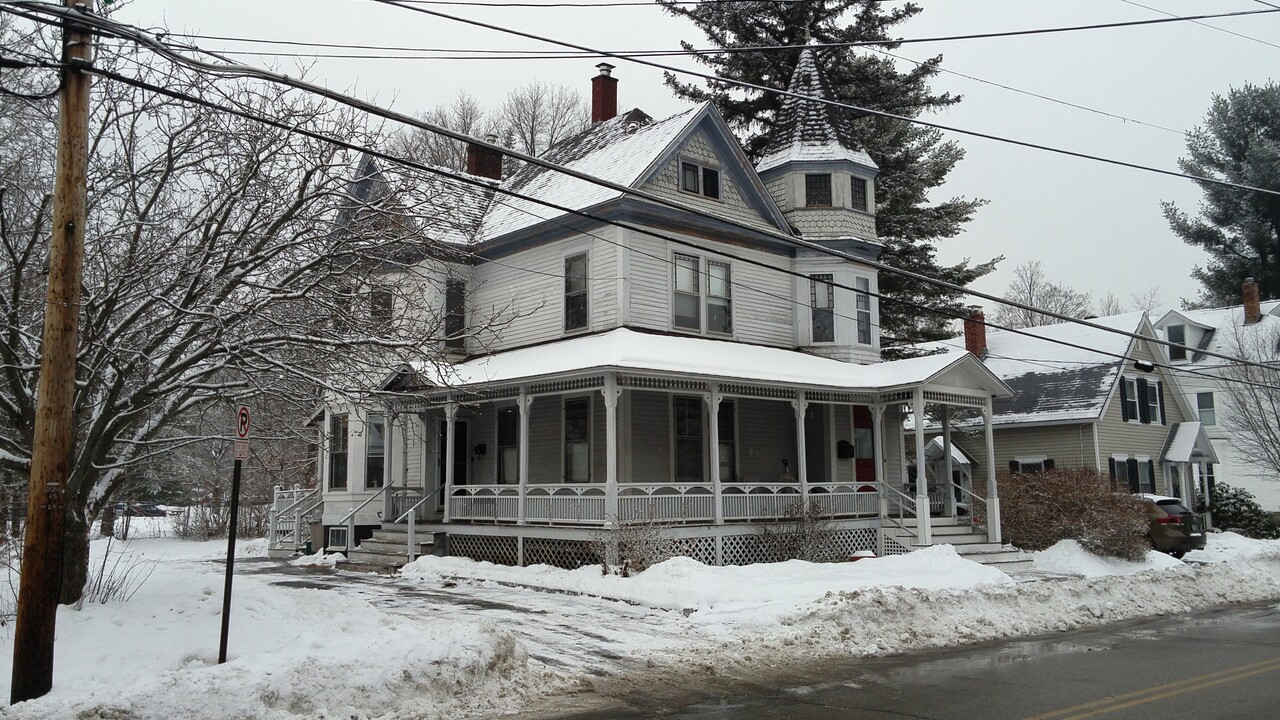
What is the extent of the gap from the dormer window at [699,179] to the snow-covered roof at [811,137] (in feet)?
10.5

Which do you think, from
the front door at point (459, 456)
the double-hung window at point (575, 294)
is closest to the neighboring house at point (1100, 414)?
the double-hung window at point (575, 294)

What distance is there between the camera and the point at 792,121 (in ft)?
89.5

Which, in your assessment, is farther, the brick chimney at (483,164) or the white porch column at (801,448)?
the brick chimney at (483,164)

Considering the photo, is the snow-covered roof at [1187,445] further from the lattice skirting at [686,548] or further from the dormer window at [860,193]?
the lattice skirting at [686,548]

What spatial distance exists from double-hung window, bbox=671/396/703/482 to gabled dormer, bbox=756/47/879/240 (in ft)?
19.0

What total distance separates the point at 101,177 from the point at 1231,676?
13.4m

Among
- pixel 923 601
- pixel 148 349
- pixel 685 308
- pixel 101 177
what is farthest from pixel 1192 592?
pixel 101 177

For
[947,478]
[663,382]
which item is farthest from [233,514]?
[947,478]

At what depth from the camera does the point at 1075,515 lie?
23188 millimetres

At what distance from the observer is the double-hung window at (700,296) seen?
2289 cm

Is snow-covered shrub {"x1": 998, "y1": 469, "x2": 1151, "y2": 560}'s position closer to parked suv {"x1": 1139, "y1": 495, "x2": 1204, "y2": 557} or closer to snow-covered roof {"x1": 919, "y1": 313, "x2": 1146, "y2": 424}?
parked suv {"x1": 1139, "y1": 495, "x2": 1204, "y2": 557}

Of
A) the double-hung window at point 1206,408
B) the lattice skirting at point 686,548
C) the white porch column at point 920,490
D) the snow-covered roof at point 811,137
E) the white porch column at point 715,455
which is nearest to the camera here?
the lattice skirting at point 686,548

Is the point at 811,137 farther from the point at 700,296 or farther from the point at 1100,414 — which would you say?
the point at 1100,414

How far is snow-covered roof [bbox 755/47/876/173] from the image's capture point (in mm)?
26453
